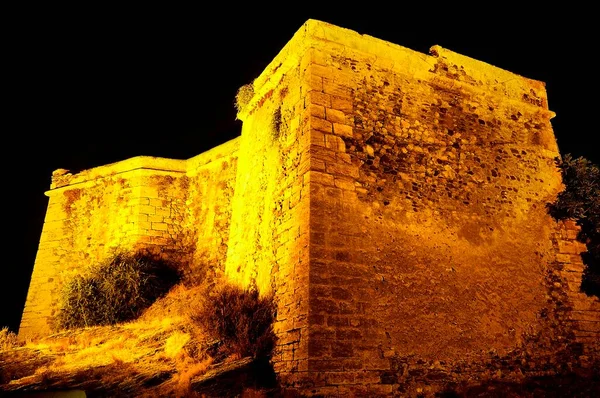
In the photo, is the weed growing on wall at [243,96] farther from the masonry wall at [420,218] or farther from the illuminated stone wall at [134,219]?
the illuminated stone wall at [134,219]

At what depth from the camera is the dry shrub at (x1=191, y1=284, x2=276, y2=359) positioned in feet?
23.5

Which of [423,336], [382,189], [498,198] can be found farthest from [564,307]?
[382,189]

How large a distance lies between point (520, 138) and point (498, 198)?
1.55m

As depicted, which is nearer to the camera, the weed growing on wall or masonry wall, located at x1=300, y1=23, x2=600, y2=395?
masonry wall, located at x1=300, y1=23, x2=600, y2=395

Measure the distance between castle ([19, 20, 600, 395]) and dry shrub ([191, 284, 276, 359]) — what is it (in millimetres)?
243

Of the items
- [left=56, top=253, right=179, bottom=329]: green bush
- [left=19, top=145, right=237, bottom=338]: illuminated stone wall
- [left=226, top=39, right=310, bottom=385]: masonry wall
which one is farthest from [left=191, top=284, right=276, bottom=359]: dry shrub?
[left=19, top=145, right=237, bottom=338]: illuminated stone wall

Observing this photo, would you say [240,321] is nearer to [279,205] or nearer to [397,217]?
[279,205]

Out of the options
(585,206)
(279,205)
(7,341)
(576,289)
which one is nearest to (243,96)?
(279,205)

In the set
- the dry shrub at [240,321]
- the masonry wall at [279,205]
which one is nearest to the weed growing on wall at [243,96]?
the masonry wall at [279,205]

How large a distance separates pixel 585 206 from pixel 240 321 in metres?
6.29

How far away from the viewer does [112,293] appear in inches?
469

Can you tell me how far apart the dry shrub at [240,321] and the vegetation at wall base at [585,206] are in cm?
531

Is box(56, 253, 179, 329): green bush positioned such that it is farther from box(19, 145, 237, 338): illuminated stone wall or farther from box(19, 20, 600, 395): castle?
box(19, 20, 600, 395): castle

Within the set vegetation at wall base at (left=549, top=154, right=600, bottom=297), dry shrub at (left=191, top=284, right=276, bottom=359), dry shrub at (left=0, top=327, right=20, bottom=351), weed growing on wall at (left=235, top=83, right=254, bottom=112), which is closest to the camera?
dry shrub at (left=191, top=284, right=276, bottom=359)
